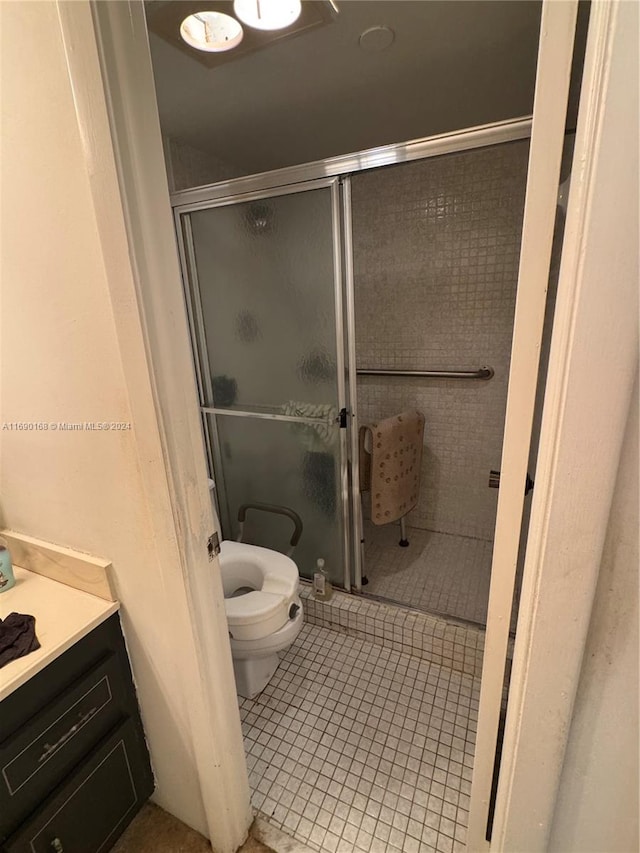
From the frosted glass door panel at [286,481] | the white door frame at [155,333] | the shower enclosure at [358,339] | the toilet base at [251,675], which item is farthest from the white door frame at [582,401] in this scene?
the frosted glass door panel at [286,481]

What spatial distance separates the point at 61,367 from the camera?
0.82 metres

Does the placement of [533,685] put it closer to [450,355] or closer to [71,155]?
[71,155]

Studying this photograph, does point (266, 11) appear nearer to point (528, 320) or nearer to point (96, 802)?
point (528, 320)

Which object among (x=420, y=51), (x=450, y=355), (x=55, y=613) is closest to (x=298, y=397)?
(x=450, y=355)

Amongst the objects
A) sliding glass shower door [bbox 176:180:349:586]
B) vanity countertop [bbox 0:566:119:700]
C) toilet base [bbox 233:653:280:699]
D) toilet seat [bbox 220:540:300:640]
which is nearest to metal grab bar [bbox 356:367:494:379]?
sliding glass shower door [bbox 176:180:349:586]

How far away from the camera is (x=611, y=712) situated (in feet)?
1.96

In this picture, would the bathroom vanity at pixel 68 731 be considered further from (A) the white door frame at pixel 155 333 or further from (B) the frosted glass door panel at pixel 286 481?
(B) the frosted glass door panel at pixel 286 481

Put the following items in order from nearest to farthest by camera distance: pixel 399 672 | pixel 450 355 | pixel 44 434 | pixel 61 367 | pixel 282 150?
Answer: pixel 61 367 → pixel 44 434 → pixel 399 672 → pixel 282 150 → pixel 450 355

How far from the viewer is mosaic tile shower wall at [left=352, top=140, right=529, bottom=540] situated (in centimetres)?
202

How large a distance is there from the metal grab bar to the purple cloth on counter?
6.50 ft

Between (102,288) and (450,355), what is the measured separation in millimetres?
1935

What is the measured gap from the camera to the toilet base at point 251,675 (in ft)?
5.08

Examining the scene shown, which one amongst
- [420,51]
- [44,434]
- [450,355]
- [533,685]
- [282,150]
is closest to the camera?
[533,685]

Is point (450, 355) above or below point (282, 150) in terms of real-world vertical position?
below
